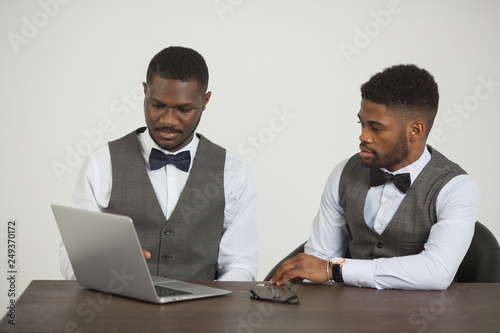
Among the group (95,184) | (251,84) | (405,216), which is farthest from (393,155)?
(251,84)

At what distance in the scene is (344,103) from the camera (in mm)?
4066

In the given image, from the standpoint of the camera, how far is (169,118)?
2365 millimetres

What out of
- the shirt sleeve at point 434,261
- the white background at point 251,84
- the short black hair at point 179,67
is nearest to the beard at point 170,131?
the short black hair at point 179,67

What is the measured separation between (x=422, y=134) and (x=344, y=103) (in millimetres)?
1691

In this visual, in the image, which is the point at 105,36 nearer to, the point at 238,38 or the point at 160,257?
the point at 238,38

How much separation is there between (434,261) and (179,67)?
109 centimetres

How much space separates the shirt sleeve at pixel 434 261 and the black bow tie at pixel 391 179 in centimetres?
A: 16

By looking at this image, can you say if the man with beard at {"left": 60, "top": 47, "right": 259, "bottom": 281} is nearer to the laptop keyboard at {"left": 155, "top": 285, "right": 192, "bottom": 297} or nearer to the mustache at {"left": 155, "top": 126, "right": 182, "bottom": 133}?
the mustache at {"left": 155, "top": 126, "right": 182, "bottom": 133}

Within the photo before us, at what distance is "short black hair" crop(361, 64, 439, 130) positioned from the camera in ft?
7.66

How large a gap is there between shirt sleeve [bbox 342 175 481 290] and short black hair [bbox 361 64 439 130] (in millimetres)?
320

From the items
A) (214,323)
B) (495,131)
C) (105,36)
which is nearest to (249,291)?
(214,323)

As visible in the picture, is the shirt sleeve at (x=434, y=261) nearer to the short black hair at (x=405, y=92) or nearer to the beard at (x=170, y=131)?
the short black hair at (x=405, y=92)

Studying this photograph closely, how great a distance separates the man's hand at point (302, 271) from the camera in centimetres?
208

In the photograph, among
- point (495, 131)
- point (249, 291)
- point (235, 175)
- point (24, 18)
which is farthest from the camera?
point (495, 131)
